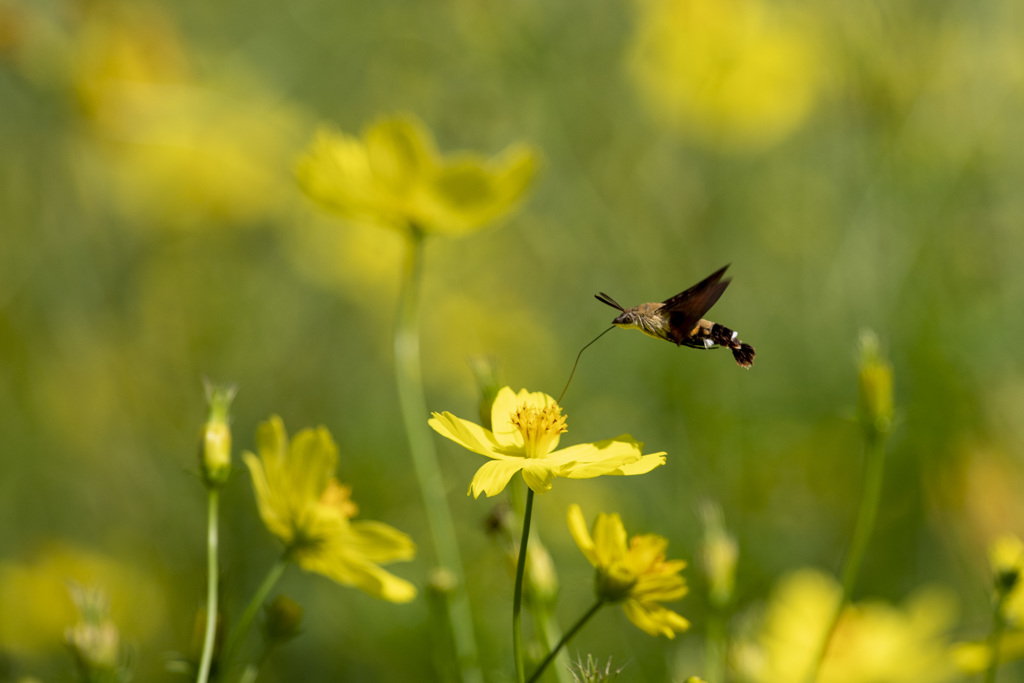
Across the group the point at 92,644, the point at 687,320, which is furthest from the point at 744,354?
the point at 92,644

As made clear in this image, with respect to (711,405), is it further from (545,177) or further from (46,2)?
(46,2)

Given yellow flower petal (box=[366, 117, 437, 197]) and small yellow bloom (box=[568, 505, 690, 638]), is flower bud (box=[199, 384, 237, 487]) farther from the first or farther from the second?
yellow flower petal (box=[366, 117, 437, 197])

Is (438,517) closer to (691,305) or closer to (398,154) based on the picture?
(691,305)

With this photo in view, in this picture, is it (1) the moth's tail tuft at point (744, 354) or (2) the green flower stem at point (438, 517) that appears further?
(2) the green flower stem at point (438, 517)

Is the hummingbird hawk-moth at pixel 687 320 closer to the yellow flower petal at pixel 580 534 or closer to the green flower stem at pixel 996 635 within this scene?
the yellow flower petal at pixel 580 534

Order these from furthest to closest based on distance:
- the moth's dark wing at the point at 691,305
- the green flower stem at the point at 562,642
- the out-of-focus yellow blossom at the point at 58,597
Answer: the out-of-focus yellow blossom at the point at 58,597 → the moth's dark wing at the point at 691,305 → the green flower stem at the point at 562,642

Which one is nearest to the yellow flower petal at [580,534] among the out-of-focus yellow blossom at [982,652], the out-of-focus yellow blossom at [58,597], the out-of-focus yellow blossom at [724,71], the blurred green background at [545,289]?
the out-of-focus yellow blossom at [982,652]
